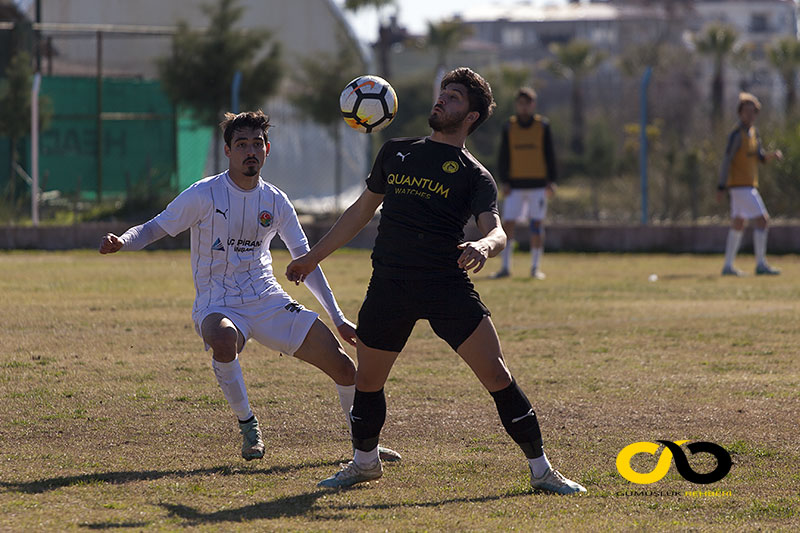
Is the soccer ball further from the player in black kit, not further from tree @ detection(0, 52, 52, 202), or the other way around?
tree @ detection(0, 52, 52, 202)

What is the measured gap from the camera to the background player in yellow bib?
1479 cm

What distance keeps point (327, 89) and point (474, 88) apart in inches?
738

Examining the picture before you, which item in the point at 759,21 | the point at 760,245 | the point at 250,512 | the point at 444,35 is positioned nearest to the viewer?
the point at 250,512

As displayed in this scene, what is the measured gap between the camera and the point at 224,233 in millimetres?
6211

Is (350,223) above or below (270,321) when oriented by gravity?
above

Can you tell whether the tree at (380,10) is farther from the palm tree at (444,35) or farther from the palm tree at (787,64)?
the palm tree at (787,64)

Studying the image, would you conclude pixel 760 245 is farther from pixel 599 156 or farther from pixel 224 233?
pixel 224 233

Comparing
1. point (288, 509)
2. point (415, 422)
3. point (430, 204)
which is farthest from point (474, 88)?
point (415, 422)

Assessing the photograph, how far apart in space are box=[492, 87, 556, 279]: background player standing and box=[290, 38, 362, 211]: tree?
541cm

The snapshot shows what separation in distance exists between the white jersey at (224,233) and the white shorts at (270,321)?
40 millimetres

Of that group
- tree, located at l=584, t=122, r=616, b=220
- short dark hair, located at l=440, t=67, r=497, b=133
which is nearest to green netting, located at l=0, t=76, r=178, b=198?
tree, located at l=584, t=122, r=616, b=220

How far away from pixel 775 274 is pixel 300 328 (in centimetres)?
998

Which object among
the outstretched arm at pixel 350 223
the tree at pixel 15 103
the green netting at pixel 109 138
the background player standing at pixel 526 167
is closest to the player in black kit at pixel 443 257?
the outstretched arm at pixel 350 223

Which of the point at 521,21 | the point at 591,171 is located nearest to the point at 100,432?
the point at 591,171
